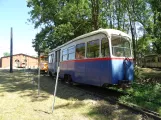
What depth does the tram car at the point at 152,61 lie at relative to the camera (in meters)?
44.0

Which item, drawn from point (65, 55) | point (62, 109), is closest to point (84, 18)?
point (65, 55)

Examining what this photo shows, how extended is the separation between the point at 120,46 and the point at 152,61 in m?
36.5

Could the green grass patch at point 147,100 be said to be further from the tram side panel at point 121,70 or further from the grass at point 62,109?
the grass at point 62,109

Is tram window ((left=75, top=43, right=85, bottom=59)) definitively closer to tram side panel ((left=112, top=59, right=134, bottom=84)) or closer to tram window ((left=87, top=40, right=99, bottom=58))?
tram window ((left=87, top=40, right=99, bottom=58))

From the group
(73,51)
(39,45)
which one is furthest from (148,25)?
(73,51)

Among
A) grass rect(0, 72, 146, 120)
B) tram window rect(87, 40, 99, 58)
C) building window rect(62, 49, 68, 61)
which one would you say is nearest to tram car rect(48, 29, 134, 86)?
tram window rect(87, 40, 99, 58)

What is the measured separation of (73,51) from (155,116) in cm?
818

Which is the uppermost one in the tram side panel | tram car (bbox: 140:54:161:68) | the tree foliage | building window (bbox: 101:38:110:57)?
the tree foliage

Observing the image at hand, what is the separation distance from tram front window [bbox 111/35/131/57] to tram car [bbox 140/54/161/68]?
3259 centimetres

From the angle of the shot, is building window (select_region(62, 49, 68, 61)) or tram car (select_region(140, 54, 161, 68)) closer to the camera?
building window (select_region(62, 49, 68, 61))

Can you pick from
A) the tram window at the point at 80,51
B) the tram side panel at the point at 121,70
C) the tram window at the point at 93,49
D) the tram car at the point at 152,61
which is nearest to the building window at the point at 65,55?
the tram window at the point at 80,51

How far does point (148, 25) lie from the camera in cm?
3434

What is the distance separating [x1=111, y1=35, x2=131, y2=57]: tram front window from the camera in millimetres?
11734

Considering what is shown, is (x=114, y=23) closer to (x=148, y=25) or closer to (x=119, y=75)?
(x=148, y=25)
